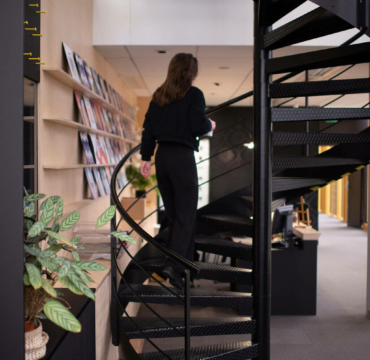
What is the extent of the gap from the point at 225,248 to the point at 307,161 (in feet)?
2.92

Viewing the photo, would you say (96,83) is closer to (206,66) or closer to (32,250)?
(206,66)

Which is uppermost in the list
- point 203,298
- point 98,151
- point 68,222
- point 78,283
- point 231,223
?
point 98,151

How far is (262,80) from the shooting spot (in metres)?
2.50

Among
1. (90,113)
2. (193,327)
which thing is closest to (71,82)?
(90,113)

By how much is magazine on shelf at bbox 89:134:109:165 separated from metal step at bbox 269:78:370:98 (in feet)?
7.50

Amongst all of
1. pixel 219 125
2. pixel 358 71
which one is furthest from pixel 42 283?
pixel 219 125

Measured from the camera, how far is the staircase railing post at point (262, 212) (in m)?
2.48

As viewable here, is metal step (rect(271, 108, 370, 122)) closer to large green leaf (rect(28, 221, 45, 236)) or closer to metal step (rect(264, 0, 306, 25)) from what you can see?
metal step (rect(264, 0, 306, 25))

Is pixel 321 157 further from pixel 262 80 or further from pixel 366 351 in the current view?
pixel 366 351

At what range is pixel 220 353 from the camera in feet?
7.73

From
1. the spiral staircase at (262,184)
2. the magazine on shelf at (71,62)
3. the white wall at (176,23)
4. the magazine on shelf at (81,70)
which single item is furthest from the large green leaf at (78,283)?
the white wall at (176,23)

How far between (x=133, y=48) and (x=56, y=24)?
1.45 metres

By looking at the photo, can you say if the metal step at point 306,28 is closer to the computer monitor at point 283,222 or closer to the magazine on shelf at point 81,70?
the magazine on shelf at point 81,70

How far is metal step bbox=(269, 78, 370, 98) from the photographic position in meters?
2.46
